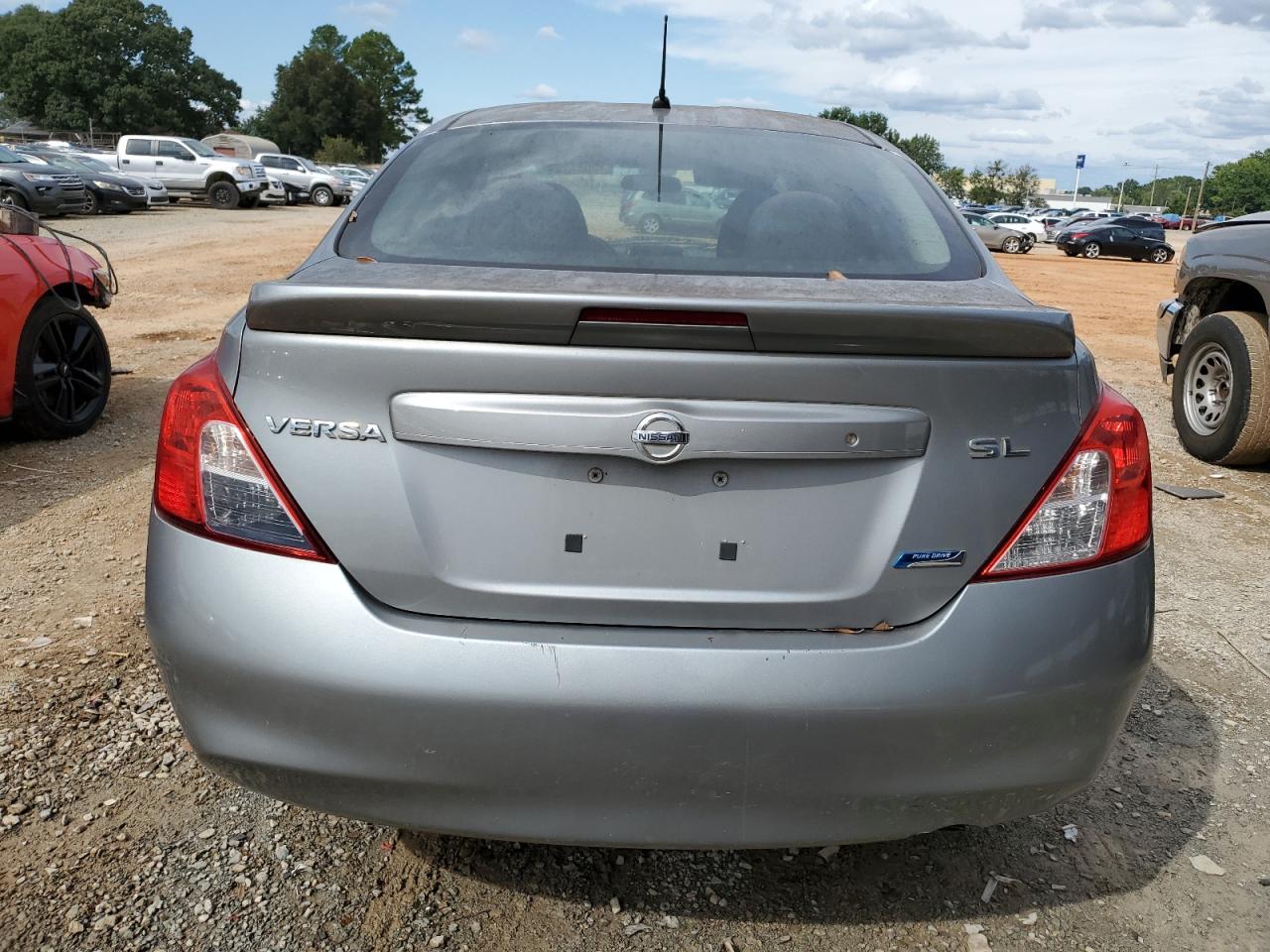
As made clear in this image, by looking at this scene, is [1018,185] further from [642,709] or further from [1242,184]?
[642,709]

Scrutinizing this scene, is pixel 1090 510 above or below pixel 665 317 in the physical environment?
below

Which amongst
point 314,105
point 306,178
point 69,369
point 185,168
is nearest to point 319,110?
point 314,105

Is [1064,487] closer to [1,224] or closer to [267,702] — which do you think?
[267,702]

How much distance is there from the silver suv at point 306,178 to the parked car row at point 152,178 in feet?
0.12

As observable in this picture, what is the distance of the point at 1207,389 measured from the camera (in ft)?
20.7

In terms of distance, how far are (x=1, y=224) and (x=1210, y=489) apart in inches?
235

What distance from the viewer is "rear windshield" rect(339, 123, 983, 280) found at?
2350 millimetres

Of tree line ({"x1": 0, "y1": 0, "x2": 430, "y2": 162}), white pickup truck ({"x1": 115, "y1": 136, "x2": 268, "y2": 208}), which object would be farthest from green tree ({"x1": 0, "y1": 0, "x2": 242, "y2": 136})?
white pickup truck ({"x1": 115, "y1": 136, "x2": 268, "y2": 208})

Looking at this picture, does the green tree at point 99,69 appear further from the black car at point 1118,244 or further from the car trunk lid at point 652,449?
the car trunk lid at point 652,449

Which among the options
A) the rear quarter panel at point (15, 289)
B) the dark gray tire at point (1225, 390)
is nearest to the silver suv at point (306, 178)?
the rear quarter panel at point (15, 289)

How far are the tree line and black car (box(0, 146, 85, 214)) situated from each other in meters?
61.9

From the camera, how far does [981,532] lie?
1836 millimetres

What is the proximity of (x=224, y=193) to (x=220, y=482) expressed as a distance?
35.8 m

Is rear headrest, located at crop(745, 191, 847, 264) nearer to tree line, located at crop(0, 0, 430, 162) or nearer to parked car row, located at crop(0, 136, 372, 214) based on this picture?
parked car row, located at crop(0, 136, 372, 214)
